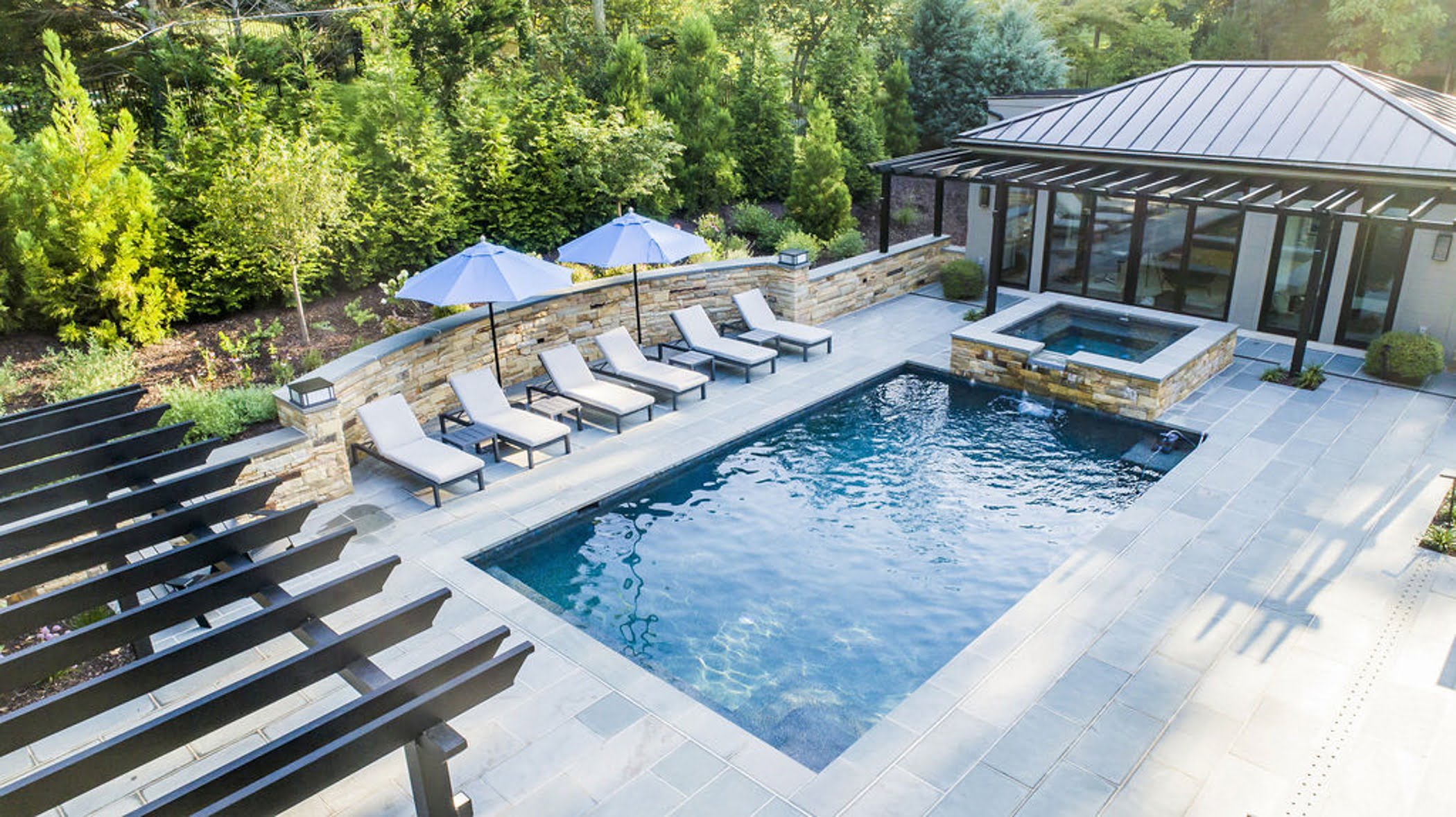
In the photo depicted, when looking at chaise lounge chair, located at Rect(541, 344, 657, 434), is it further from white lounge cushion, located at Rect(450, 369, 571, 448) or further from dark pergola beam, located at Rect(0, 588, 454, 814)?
dark pergola beam, located at Rect(0, 588, 454, 814)

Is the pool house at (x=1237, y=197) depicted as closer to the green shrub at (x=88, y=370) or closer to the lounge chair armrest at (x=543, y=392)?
the lounge chair armrest at (x=543, y=392)

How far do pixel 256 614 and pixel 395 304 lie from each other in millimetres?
10857

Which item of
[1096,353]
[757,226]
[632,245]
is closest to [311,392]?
[632,245]

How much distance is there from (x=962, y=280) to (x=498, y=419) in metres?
9.23

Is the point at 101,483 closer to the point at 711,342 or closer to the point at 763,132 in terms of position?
the point at 711,342

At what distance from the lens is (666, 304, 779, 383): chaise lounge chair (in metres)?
13.4

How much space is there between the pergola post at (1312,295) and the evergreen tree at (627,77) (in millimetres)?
11507

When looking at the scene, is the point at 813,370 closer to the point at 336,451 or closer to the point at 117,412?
the point at 336,451

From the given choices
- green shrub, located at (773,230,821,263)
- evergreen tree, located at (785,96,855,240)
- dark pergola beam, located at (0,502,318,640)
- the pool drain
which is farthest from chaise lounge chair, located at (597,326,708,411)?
dark pergola beam, located at (0,502,318,640)

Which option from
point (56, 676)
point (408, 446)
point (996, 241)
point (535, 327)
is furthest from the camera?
point (996, 241)

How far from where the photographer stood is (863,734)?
21.7 feet

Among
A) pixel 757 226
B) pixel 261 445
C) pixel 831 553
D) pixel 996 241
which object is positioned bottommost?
pixel 831 553

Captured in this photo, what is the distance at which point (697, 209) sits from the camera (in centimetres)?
2006

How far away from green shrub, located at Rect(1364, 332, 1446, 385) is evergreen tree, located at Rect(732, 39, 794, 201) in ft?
39.5
